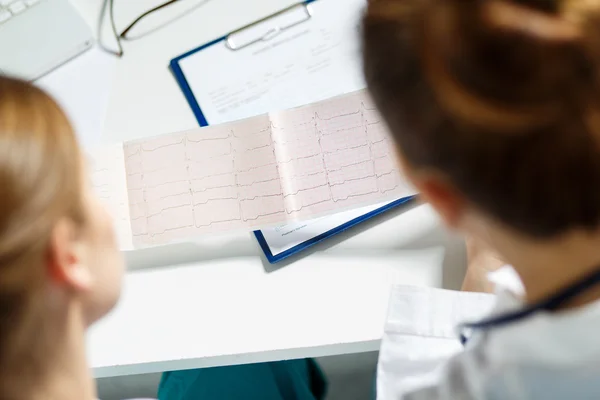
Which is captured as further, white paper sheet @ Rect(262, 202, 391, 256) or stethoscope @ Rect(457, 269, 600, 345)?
white paper sheet @ Rect(262, 202, 391, 256)

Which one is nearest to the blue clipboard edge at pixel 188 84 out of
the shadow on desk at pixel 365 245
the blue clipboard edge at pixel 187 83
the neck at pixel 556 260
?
the blue clipboard edge at pixel 187 83

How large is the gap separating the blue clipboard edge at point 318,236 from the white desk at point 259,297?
10 millimetres

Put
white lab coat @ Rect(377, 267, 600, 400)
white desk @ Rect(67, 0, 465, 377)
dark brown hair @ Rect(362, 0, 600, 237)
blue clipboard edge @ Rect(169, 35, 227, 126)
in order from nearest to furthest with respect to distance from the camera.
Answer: dark brown hair @ Rect(362, 0, 600, 237) → white lab coat @ Rect(377, 267, 600, 400) → white desk @ Rect(67, 0, 465, 377) → blue clipboard edge @ Rect(169, 35, 227, 126)

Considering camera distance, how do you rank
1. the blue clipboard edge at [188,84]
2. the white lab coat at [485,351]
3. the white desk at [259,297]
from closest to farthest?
the white lab coat at [485,351] < the white desk at [259,297] < the blue clipboard edge at [188,84]

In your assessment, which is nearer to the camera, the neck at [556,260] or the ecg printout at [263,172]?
the neck at [556,260]

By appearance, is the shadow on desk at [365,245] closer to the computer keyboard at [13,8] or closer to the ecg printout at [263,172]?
the ecg printout at [263,172]

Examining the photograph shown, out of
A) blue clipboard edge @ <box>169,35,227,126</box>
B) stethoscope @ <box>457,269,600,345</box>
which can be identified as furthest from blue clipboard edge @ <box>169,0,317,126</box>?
stethoscope @ <box>457,269,600,345</box>

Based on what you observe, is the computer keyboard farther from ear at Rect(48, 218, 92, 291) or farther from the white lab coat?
the white lab coat

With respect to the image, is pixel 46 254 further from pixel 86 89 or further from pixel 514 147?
pixel 86 89

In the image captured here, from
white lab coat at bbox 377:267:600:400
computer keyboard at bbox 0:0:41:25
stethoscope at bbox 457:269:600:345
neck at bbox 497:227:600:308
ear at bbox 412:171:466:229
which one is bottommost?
white lab coat at bbox 377:267:600:400

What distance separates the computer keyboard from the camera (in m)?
0.73

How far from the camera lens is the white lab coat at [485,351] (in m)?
0.39

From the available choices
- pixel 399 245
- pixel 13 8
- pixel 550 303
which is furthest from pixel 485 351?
pixel 13 8

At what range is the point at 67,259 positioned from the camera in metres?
0.40
